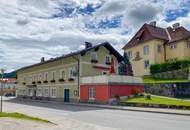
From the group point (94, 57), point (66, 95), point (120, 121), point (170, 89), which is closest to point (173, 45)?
point (170, 89)

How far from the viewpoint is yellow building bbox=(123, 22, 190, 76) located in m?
47.8

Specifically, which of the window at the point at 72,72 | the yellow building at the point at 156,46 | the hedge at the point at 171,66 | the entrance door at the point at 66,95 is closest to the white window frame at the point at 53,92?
the entrance door at the point at 66,95

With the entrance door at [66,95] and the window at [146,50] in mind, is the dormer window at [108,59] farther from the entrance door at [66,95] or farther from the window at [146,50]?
the window at [146,50]

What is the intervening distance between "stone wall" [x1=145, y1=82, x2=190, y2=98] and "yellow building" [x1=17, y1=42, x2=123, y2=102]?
758 centimetres

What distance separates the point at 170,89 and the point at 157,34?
18.9 metres

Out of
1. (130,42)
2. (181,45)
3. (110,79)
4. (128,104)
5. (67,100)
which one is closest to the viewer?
(128,104)

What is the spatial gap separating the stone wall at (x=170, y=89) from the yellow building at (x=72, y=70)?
7.58 meters

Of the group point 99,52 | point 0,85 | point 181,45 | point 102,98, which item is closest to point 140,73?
point 181,45

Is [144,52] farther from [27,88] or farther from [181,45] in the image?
[27,88]

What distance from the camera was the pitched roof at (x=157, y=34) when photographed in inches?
1952

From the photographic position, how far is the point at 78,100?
38.3 m

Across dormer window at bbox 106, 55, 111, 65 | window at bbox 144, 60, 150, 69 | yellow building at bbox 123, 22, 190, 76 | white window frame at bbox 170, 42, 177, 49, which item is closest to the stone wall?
dormer window at bbox 106, 55, 111, 65

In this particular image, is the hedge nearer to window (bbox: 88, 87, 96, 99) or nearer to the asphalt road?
window (bbox: 88, 87, 96, 99)

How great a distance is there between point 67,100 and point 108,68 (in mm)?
8039
